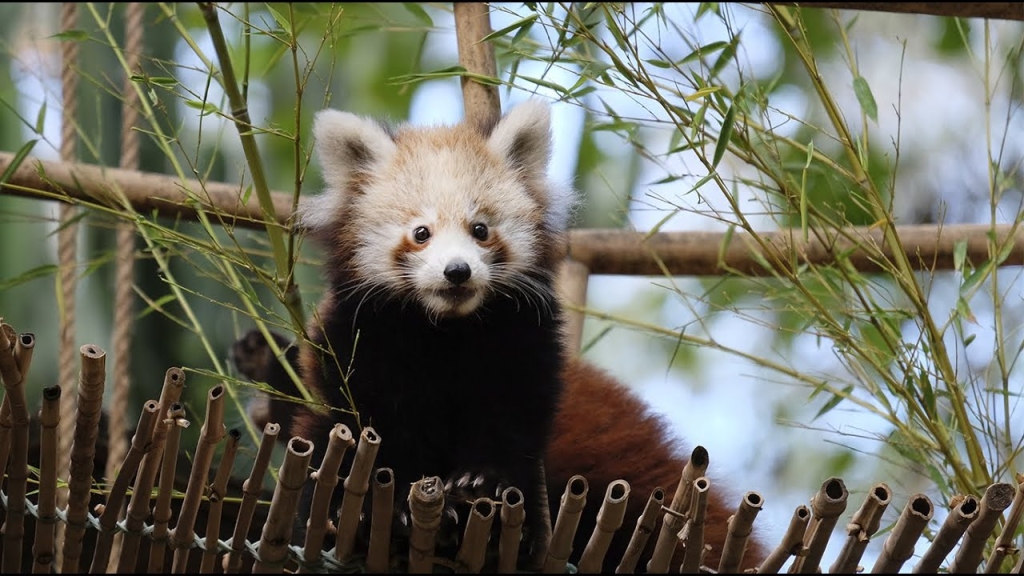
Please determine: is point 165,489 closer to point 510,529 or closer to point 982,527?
→ point 510,529

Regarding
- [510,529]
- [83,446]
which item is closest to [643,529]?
[510,529]

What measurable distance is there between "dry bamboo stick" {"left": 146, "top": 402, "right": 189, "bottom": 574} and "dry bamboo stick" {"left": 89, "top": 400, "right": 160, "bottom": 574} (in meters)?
0.03

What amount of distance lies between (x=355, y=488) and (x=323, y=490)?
0.05 metres

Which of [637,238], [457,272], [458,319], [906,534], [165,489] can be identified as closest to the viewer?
[906,534]

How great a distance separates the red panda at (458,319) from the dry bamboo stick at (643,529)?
29 cm

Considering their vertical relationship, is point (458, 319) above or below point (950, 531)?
above

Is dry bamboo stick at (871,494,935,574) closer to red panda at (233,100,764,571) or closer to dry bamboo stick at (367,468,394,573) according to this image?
red panda at (233,100,764,571)

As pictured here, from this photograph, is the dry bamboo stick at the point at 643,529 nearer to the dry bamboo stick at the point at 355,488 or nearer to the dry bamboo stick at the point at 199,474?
the dry bamboo stick at the point at 355,488

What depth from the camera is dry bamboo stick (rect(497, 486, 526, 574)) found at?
168 centimetres

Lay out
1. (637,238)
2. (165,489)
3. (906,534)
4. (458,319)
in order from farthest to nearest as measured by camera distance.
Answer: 1. (637,238)
2. (458,319)
3. (165,489)
4. (906,534)

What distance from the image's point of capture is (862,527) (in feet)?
5.42

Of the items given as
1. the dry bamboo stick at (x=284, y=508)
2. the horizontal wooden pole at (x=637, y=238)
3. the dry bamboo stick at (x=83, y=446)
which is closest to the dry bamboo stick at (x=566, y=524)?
the dry bamboo stick at (x=284, y=508)

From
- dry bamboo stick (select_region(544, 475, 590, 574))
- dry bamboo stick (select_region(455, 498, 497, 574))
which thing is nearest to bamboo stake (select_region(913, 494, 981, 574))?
dry bamboo stick (select_region(544, 475, 590, 574))

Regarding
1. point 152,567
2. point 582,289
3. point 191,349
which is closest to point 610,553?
point 152,567
